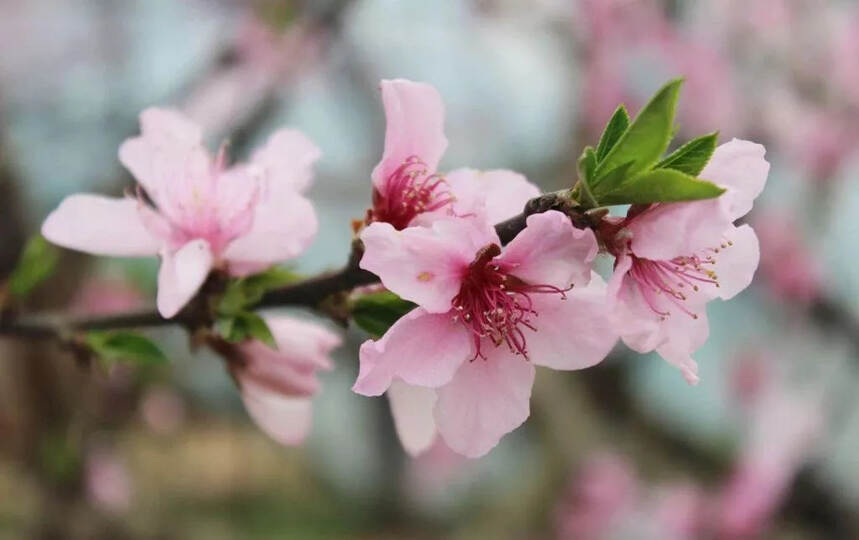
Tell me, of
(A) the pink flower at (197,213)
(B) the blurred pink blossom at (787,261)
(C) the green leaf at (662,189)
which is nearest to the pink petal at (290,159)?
(A) the pink flower at (197,213)

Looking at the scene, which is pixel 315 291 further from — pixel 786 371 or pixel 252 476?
pixel 252 476

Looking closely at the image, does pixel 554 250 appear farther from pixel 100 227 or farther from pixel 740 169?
pixel 100 227

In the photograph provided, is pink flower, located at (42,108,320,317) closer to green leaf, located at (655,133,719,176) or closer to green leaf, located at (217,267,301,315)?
green leaf, located at (217,267,301,315)

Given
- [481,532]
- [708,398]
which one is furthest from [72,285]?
[708,398]

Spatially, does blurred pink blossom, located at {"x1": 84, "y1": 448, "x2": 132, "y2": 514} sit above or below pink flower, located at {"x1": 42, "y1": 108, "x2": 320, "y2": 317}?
below

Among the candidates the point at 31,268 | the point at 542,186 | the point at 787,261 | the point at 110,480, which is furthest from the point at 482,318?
the point at 787,261

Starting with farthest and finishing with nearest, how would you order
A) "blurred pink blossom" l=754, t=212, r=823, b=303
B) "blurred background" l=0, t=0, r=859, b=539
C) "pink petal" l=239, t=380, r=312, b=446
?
"blurred pink blossom" l=754, t=212, r=823, b=303 → "blurred background" l=0, t=0, r=859, b=539 → "pink petal" l=239, t=380, r=312, b=446

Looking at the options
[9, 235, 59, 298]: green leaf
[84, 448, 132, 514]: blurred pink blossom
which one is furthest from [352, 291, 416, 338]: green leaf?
[84, 448, 132, 514]: blurred pink blossom

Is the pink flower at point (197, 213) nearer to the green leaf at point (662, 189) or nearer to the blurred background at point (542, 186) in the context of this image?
the green leaf at point (662, 189)
